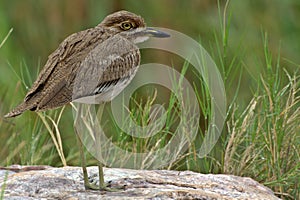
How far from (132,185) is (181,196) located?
31 cm

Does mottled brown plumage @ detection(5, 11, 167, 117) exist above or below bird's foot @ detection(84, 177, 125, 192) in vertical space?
above

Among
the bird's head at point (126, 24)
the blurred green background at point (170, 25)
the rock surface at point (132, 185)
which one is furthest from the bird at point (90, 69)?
the blurred green background at point (170, 25)

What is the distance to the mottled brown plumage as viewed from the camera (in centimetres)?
449

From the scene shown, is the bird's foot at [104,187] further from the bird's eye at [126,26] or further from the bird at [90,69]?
the bird's eye at [126,26]

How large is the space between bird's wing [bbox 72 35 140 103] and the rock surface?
461 millimetres

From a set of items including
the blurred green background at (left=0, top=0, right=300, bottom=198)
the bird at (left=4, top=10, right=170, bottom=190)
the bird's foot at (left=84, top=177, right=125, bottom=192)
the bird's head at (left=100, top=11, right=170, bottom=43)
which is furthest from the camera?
the blurred green background at (left=0, top=0, right=300, bottom=198)

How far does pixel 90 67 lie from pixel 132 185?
0.65 meters

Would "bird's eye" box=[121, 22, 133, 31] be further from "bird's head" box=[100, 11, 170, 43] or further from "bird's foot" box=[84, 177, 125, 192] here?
"bird's foot" box=[84, 177, 125, 192]

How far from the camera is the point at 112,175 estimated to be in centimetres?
493

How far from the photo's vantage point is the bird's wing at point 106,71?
455 cm

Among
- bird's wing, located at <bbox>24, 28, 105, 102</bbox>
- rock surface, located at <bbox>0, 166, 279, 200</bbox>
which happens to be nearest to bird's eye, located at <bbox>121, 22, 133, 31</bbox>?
bird's wing, located at <bbox>24, 28, 105, 102</bbox>

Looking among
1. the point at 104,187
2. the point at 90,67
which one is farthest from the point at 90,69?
the point at 104,187

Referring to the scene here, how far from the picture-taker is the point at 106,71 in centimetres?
470

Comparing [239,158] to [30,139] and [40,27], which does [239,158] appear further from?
[40,27]
